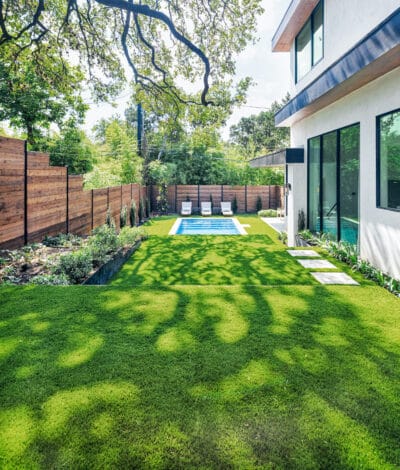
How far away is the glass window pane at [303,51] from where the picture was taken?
1070 cm

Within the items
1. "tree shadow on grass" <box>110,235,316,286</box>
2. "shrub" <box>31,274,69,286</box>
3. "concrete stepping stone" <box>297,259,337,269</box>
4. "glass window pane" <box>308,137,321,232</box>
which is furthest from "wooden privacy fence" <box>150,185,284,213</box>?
"shrub" <box>31,274,69,286</box>

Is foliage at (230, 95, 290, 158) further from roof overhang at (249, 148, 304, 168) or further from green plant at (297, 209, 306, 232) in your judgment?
green plant at (297, 209, 306, 232)

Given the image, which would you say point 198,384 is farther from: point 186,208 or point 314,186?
point 186,208

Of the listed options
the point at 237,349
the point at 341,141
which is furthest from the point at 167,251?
the point at 237,349

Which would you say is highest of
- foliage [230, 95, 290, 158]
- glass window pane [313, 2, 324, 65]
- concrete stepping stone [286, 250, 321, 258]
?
foliage [230, 95, 290, 158]

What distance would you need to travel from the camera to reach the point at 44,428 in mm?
2254

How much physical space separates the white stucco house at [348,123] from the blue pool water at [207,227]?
4989mm

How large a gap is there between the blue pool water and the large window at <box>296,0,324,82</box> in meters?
6.66

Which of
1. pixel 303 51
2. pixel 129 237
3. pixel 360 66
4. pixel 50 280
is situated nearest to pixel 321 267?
pixel 360 66

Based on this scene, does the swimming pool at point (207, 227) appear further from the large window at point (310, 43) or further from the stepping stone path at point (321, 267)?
the stepping stone path at point (321, 267)

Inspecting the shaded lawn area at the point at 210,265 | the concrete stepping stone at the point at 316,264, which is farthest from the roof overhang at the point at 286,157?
the concrete stepping stone at the point at 316,264

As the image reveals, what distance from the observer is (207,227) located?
60.6 feet

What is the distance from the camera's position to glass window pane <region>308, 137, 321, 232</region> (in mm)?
10138

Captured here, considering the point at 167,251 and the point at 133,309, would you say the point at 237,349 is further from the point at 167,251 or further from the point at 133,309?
the point at 167,251
